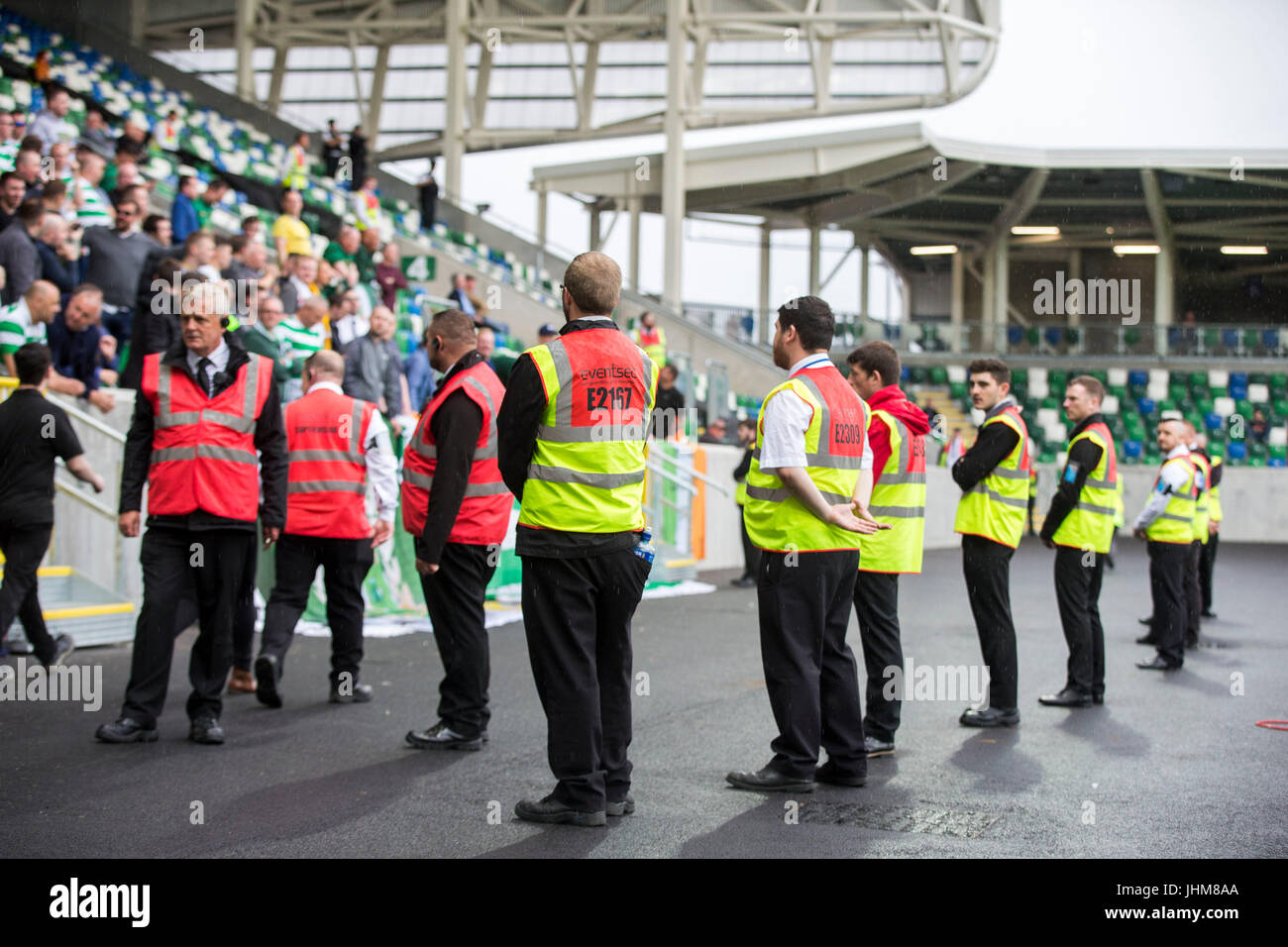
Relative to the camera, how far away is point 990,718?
273 inches

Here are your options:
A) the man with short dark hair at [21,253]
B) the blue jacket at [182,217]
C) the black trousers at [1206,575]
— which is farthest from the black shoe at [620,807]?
the black trousers at [1206,575]

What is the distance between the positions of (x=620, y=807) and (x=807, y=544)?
4.14ft

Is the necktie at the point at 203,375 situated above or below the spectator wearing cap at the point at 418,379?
below

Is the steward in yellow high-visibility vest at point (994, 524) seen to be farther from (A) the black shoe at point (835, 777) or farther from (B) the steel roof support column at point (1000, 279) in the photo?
(B) the steel roof support column at point (1000, 279)

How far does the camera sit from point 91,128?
608 inches

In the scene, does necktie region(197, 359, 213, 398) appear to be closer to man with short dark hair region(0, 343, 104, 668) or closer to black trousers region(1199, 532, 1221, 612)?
man with short dark hair region(0, 343, 104, 668)

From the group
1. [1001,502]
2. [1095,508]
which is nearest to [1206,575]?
[1095,508]

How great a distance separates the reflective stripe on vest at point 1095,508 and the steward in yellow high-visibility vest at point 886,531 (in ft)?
5.43

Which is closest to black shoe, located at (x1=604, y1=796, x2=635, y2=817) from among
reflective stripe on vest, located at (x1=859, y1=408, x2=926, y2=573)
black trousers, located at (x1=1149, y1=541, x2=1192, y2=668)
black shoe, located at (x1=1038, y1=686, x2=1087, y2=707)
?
reflective stripe on vest, located at (x1=859, y1=408, x2=926, y2=573)

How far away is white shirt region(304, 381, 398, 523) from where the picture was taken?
7215 mm

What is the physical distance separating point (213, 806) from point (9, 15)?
74.5ft

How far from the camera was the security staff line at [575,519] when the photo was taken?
4.80m
